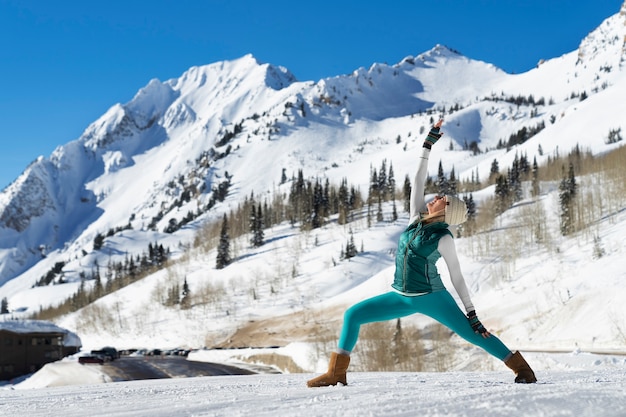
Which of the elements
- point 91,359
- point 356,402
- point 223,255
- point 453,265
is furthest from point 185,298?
point 356,402

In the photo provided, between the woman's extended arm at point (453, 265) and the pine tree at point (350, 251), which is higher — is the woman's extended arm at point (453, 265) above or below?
below

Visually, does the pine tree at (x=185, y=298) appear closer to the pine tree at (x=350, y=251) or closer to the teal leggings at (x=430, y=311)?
the pine tree at (x=350, y=251)

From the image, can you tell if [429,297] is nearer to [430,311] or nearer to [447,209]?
[430,311]

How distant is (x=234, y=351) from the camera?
170 feet

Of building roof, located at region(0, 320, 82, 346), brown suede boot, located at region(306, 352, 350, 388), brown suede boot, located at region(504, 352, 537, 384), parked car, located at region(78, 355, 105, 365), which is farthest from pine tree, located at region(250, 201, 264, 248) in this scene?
brown suede boot, located at region(504, 352, 537, 384)

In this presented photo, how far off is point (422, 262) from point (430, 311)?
1.56ft

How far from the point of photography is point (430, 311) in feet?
18.4

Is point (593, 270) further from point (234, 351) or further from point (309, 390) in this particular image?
point (309, 390)

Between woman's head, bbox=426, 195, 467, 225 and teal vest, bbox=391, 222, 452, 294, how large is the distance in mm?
94

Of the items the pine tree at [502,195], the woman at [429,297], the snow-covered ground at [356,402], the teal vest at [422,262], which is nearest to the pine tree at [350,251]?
the pine tree at [502,195]

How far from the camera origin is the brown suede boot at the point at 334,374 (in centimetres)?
591

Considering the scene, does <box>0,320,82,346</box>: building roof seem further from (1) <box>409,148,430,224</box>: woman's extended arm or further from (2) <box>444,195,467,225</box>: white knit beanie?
(2) <box>444,195,467,225</box>: white knit beanie

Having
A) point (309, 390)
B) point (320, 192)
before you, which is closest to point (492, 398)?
point (309, 390)

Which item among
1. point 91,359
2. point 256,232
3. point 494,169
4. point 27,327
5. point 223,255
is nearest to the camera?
point 91,359
